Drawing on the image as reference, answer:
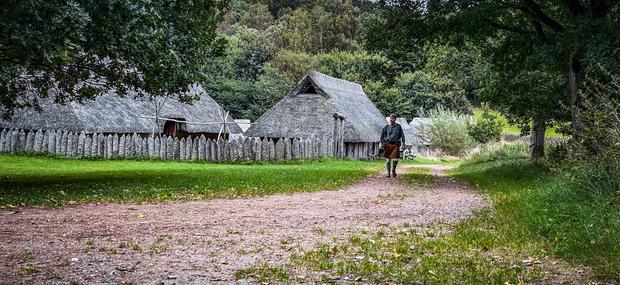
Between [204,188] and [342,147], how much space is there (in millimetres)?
20265

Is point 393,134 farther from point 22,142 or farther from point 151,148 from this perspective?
point 22,142

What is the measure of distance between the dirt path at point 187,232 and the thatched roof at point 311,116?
21.8m

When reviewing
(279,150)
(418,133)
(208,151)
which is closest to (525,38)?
(279,150)

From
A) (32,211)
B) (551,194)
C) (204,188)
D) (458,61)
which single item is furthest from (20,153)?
(551,194)

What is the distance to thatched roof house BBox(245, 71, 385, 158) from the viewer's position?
3531 centimetres

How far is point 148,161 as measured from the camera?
91.4 ft

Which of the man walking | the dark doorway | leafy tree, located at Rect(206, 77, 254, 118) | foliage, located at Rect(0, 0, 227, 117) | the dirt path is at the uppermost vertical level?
leafy tree, located at Rect(206, 77, 254, 118)

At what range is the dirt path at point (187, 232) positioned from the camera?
576 cm

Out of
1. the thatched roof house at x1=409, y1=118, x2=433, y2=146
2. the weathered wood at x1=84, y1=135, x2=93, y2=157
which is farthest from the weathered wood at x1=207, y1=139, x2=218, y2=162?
the thatched roof house at x1=409, y1=118, x2=433, y2=146

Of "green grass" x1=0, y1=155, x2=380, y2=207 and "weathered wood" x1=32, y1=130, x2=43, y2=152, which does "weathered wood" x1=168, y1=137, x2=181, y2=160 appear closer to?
"weathered wood" x1=32, y1=130, x2=43, y2=152

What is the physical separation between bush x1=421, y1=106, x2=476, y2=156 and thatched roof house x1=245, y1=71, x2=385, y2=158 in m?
8.93

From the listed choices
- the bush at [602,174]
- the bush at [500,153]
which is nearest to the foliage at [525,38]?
A: the bush at [602,174]

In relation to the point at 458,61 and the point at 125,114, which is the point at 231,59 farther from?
the point at 458,61

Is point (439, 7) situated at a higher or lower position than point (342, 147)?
higher
